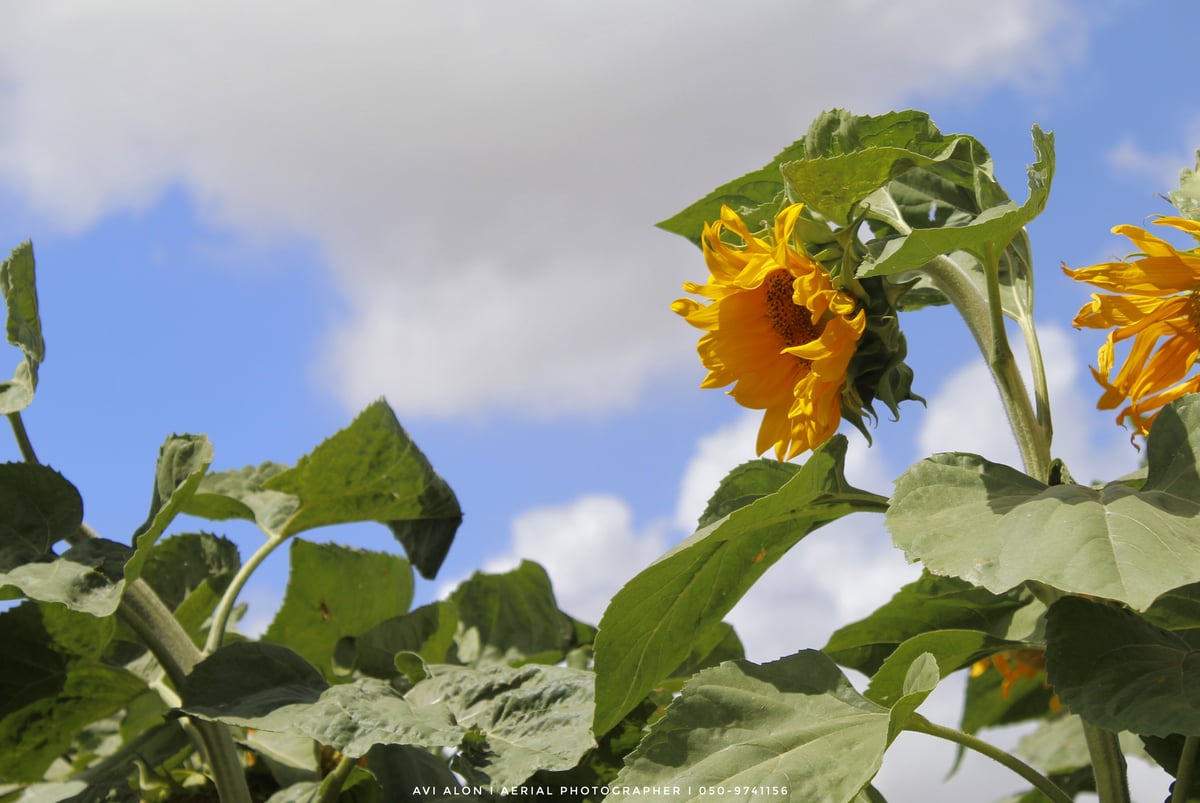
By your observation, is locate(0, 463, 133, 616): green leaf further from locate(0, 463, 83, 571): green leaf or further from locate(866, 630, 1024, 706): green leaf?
locate(866, 630, 1024, 706): green leaf

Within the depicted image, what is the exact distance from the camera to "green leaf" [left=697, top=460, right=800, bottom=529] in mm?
1679

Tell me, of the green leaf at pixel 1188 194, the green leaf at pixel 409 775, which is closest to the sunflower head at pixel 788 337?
the green leaf at pixel 1188 194

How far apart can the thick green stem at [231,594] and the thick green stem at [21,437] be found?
39 cm

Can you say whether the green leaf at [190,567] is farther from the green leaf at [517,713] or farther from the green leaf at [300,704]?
the green leaf at [517,713]

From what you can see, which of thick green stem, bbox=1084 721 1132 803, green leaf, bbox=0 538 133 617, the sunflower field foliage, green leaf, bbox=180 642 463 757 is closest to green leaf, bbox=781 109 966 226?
the sunflower field foliage

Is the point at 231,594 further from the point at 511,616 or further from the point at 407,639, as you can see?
the point at 511,616

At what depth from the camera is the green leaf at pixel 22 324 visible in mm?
1941

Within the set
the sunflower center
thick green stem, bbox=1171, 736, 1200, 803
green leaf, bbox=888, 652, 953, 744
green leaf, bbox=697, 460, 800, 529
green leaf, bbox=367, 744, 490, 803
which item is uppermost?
the sunflower center

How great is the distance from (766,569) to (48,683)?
1178mm

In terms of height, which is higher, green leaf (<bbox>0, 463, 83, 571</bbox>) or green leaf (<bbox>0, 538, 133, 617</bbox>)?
green leaf (<bbox>0, 463, 83, 571</bbox>)

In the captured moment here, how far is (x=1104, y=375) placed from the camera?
1664 mm

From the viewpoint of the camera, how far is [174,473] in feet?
6.40

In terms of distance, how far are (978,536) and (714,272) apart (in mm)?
575

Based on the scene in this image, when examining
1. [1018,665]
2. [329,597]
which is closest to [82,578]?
[329,597]
